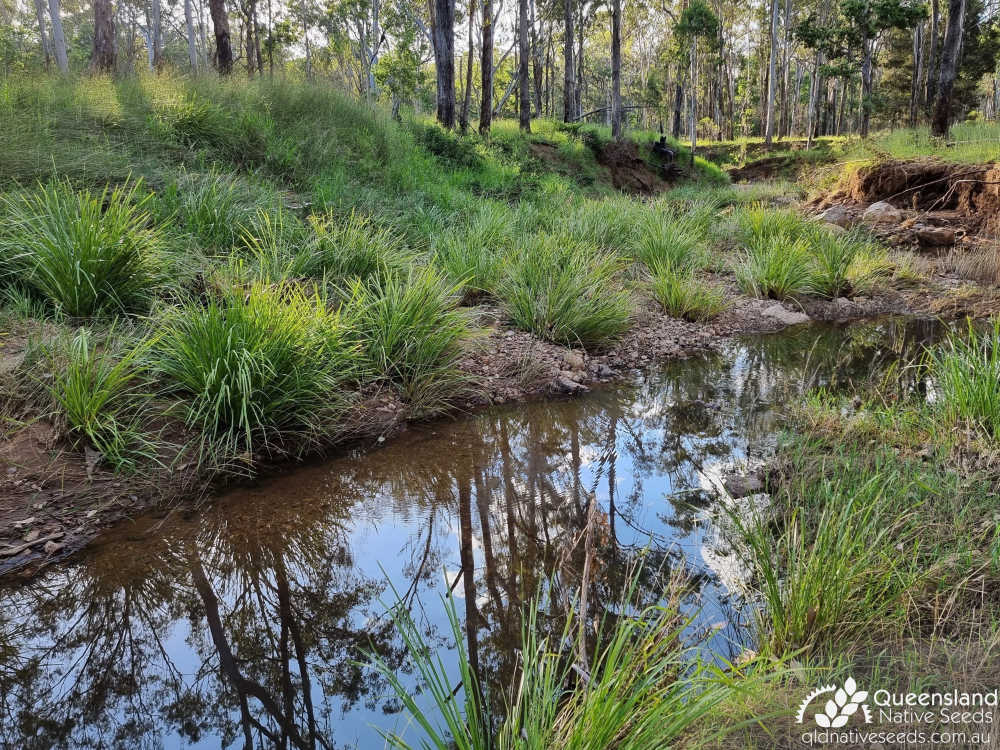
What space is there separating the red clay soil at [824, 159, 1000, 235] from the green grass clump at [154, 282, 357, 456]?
34.6 ft

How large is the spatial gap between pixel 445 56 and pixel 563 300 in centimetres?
1074

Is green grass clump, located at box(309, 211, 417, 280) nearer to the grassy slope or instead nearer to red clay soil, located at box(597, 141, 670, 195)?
the grassy slope

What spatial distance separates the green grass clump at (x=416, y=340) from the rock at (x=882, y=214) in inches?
367

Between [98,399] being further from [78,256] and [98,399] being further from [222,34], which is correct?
[222,34]

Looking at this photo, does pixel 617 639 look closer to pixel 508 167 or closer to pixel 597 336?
pixel 597 336

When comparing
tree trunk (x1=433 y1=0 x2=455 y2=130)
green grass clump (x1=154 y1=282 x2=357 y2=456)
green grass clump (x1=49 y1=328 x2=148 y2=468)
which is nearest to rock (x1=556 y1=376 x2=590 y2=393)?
green grass clump (x1=154 y1=282 x2=357 y2=456)

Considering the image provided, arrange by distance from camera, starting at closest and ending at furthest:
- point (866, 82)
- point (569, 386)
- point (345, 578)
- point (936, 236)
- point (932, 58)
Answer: point (345, 578) → point (569, 386) → point (936, 236) → point (932, 58) → point (866, 82)

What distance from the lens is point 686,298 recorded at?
258 inches

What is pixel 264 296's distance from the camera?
3.70 meters

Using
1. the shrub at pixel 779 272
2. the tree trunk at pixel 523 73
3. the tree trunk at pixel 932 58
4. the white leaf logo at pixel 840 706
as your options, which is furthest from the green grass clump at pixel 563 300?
the tree trunk at pixel 932 58

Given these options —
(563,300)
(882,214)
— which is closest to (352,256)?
(563,300)

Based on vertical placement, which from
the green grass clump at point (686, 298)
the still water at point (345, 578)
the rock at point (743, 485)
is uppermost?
the green grass clump at point (686, 298)

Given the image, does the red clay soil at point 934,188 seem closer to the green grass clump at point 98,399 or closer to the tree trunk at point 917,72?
the tree trunk at point 917,72

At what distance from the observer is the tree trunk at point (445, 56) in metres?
13.5
